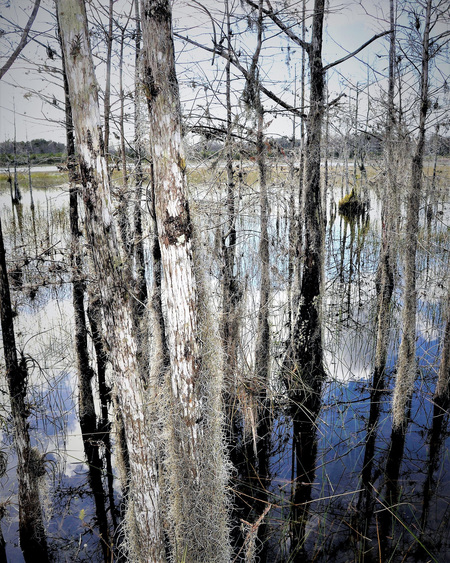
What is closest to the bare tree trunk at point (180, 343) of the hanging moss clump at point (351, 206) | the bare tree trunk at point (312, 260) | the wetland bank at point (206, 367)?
the wetland bank at point (206, 367)

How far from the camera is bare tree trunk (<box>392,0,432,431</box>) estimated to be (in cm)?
644

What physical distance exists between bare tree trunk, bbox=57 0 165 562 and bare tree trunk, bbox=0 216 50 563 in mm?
1948

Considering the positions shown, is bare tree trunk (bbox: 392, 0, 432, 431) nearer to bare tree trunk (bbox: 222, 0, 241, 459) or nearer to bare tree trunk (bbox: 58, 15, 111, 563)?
bare tree trunk (bbox: 222, 0, 241, 459)

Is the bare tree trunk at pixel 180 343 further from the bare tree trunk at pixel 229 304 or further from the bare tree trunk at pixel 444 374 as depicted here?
the bare tree trunk at pixel 444 374

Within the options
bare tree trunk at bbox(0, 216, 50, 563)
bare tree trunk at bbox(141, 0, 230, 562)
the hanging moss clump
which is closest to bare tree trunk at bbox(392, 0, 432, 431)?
bare tree trunk at bbox(141, 0, 230, 562)

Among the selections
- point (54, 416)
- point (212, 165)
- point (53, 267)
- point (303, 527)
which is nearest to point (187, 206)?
point (212, 165)

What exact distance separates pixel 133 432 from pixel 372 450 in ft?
17.6

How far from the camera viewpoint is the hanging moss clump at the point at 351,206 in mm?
25484

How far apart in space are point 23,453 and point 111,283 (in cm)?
327

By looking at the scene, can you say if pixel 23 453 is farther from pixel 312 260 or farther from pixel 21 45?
pixel 312 260

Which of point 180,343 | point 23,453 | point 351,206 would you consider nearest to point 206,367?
point 180,343

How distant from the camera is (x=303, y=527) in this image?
5574 mm

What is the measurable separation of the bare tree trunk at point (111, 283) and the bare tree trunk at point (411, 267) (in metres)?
4.89

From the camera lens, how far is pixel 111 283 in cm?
332
